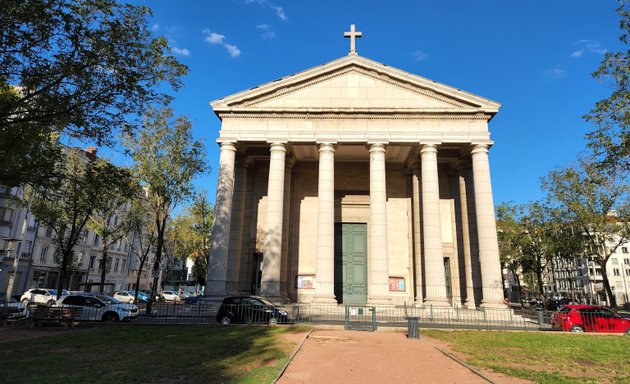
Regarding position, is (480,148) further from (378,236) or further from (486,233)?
(378,236)

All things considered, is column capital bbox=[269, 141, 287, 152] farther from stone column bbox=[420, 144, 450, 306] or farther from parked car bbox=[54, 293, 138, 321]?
parked car bbox=[54, 293, 138, 321]

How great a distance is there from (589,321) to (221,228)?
2018cm

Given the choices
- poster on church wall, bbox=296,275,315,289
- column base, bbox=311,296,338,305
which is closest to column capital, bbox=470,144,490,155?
column base, bbox=311,296,338,305

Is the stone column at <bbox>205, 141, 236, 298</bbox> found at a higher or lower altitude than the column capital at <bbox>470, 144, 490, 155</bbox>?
lower

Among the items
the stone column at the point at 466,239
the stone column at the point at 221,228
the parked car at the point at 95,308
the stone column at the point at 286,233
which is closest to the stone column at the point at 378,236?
the stone column at the point at 466,239

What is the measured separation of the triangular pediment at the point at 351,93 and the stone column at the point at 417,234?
5.10 metres

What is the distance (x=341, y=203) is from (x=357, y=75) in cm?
958

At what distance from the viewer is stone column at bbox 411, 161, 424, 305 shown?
26.2m

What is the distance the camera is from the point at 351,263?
2794 centimetres

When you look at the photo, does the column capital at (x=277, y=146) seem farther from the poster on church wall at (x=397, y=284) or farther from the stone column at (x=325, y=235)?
the poster on church wall at (x=397, y=284)

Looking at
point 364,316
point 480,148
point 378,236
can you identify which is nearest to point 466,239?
point 480,148

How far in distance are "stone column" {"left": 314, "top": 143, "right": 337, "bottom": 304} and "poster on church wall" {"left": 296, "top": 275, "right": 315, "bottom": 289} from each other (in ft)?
14.2

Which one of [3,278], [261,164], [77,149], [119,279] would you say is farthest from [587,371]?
[119,279]

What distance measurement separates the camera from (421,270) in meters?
26.2
